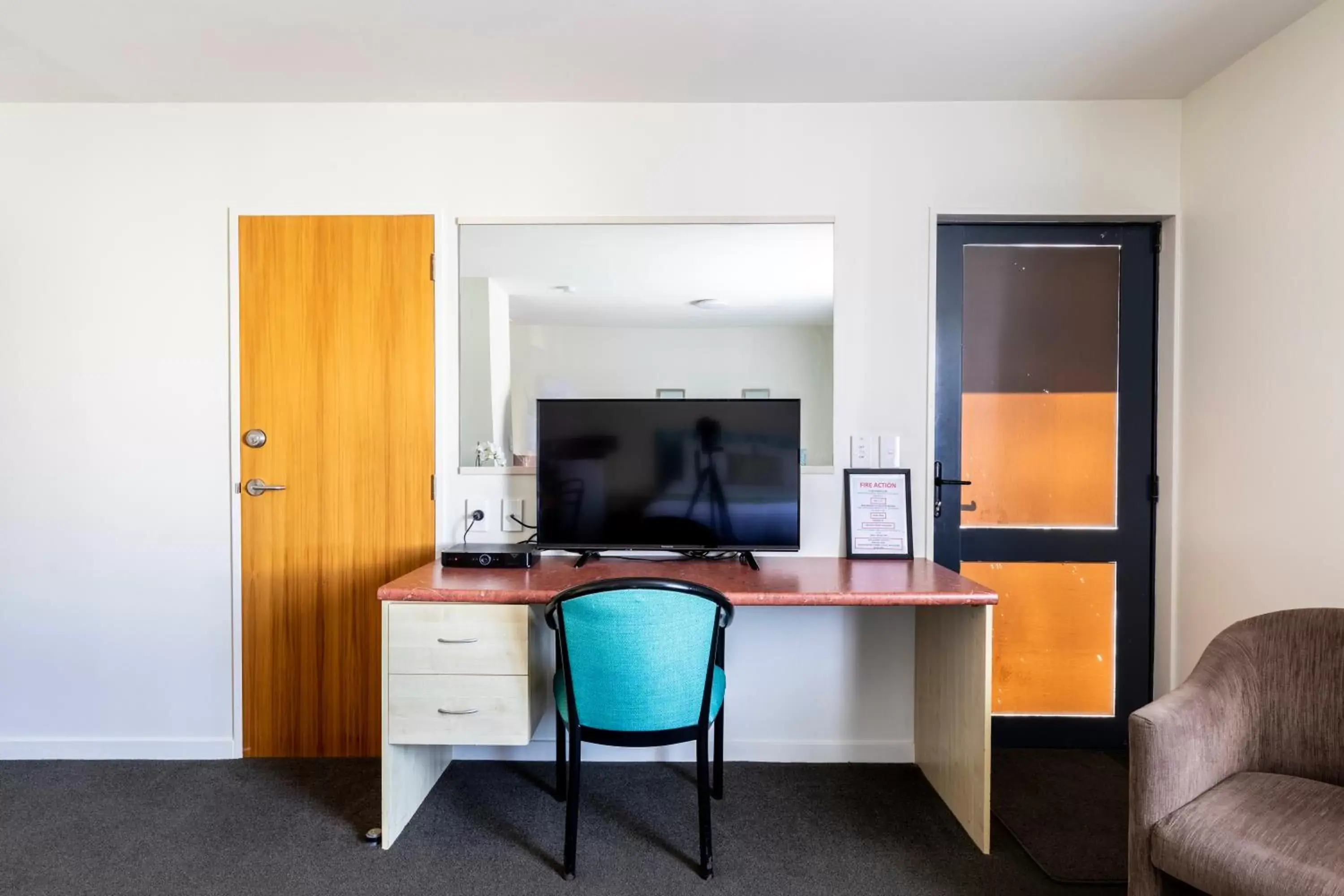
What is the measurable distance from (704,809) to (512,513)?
3.94ft

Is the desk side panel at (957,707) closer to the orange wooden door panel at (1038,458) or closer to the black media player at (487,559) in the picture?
the orange wooden door panel at (1038,458)

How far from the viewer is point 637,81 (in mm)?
2330

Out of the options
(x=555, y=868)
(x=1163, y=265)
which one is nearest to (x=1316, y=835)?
(x=555, y=868)

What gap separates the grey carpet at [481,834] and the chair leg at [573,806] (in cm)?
5

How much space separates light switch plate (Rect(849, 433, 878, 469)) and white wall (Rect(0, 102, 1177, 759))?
0.04 metres

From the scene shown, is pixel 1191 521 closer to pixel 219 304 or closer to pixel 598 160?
pixel 598 160

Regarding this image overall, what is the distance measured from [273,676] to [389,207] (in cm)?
178

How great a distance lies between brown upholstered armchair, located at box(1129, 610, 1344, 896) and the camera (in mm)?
1308

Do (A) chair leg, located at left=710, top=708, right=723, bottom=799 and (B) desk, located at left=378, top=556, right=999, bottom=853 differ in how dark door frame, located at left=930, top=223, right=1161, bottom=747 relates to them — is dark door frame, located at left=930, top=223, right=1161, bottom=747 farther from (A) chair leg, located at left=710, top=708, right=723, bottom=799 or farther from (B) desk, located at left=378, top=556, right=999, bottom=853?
(A) chair leg, located at left=710, top=708, right=723, bottom=799

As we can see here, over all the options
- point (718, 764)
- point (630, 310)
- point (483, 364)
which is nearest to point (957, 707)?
point (718, 764)

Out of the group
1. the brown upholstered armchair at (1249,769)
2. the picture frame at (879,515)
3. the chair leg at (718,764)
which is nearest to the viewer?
the brown upholstered armchair at (1249,769)

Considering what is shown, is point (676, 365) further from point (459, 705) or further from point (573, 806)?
point (573, 806)

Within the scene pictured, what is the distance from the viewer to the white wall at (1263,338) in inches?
74.7

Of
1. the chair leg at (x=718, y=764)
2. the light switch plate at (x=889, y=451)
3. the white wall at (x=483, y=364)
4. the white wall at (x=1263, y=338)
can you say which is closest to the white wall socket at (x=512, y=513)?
the white wall at (x=483, y=364)
